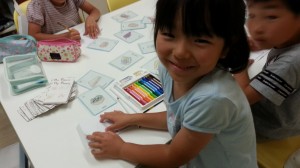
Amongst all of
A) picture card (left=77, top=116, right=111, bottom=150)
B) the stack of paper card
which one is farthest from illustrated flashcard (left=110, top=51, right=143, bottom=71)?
picture card (left=77, top=116, right=111, bottom=150)

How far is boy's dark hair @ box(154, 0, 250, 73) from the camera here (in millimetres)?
629

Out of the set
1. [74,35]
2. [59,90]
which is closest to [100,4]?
[74,35]

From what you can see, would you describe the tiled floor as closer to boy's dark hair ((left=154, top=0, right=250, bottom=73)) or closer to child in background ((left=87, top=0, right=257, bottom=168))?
child in background ((left=87, top=0, right=257, bottom=168))

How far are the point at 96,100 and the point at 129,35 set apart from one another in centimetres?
51

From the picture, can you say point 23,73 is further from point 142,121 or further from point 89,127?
point 142,121

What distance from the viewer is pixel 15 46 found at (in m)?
1.34

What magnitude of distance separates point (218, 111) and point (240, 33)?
196 millimetres

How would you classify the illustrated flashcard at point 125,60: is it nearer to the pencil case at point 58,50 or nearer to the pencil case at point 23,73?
the pencil case at point 58,50

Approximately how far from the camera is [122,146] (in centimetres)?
91

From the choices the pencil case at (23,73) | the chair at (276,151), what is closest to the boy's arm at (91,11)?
the pencil case at (23,73)

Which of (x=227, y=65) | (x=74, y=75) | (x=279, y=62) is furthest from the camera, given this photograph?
(x=74, y=75)

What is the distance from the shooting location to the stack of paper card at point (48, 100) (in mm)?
1086

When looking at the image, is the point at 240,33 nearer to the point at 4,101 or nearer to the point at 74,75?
the point at 74,75

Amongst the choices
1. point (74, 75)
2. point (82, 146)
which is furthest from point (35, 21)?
point (82, 146)
